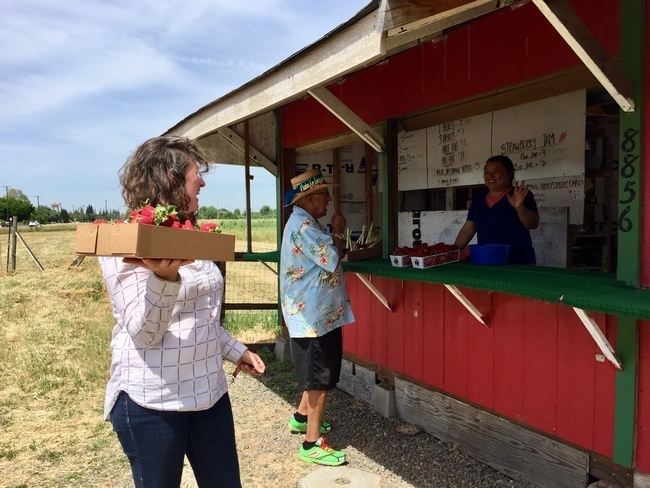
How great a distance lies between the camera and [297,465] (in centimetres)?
335

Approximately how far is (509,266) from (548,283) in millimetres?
740

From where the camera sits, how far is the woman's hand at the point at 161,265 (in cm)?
127

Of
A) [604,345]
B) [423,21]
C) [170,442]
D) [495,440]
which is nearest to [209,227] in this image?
[170,442]

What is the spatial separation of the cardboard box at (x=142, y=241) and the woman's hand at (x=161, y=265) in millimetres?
35

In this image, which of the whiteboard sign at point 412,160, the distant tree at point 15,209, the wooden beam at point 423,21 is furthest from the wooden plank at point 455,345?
the distant tree at point 15,209

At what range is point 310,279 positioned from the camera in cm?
320

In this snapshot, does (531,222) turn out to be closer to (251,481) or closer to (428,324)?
(428,324)

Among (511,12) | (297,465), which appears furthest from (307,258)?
(511,12)

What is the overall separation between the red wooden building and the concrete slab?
0.75 meters

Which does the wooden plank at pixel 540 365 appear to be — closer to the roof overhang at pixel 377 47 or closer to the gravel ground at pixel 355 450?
the gravel ground at pixel 355 450

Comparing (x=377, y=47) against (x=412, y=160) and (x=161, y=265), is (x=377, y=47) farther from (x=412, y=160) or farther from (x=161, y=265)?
(x=412, y=160)

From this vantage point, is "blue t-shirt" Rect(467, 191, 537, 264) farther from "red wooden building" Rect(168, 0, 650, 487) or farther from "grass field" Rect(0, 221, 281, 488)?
"grass field" Rect(0, 221, 281, 488)

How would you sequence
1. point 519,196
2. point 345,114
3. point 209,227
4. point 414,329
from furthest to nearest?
point 414,329
point 345,114
point 519,196
point 209,227

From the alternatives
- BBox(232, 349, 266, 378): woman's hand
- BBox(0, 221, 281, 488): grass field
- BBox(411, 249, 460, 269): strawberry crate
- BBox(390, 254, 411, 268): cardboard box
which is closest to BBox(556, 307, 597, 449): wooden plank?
BBox(411, 249, 460, 269): strawberry crate
